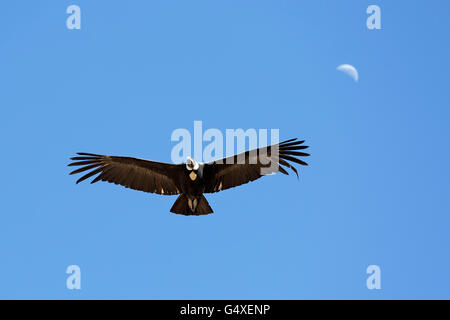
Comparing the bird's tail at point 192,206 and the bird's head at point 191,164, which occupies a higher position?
the bird's head at point 191,164

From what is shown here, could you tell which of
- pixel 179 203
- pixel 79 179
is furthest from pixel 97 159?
pixel 179 203

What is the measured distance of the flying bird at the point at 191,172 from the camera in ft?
64.3

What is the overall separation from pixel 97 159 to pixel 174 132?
3690 mm

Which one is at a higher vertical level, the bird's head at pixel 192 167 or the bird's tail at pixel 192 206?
the bird's head at pixel 192 167

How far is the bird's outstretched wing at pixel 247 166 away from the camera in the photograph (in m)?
19.4

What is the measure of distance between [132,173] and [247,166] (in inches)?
134

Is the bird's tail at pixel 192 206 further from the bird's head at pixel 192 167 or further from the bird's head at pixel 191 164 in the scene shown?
the bird's head at pixel 191 164

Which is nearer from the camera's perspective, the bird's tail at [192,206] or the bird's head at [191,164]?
the bird's head at [191,164]

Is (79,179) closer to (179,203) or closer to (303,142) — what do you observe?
(179,203)

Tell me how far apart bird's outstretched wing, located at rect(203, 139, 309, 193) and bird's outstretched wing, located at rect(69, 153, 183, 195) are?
1112mm

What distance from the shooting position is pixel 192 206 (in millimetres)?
19922

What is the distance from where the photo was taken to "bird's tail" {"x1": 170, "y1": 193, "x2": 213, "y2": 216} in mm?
19891

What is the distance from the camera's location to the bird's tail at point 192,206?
19891 millimetres
